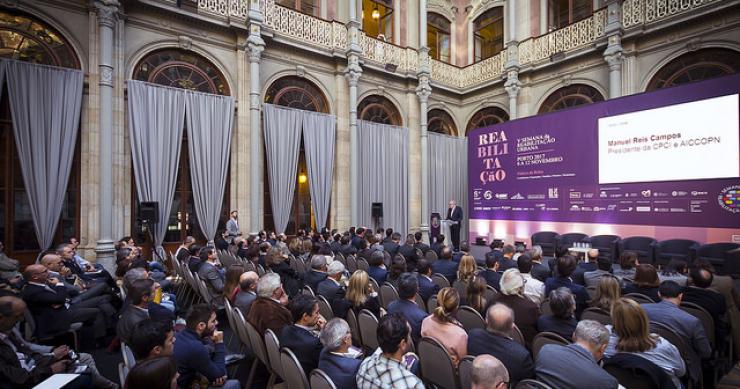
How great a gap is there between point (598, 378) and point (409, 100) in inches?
421

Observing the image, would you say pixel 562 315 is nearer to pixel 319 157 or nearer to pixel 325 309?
pixel 325 309

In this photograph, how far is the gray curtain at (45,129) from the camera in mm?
6168

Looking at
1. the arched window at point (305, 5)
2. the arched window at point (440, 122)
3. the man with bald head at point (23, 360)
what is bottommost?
the man with bald head at point (23, 360)

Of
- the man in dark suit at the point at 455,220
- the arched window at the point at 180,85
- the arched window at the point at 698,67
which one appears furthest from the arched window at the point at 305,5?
the arched window at the point at 698,67

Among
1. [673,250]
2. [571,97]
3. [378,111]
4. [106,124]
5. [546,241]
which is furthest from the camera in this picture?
[378,111]

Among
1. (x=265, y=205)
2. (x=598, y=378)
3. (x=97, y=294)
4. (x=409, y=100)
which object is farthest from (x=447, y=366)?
(x=409, y=100)

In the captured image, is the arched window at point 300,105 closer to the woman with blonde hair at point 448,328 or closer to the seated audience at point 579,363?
the woman with blonde hair at point 448,328

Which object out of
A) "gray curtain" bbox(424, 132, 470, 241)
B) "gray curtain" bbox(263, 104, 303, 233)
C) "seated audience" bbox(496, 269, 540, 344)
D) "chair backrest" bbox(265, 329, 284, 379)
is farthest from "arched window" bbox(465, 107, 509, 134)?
"chair backrest" bbox(265, 329, 284, 379)

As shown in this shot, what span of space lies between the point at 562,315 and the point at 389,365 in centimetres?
146

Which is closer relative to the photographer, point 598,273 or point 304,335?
point 304,335

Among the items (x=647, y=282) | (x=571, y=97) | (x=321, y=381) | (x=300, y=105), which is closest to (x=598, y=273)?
(x=647, y=282)

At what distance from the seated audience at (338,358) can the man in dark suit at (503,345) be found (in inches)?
31.0

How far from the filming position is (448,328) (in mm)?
2443

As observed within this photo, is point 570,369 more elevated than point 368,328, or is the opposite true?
point 570,369
